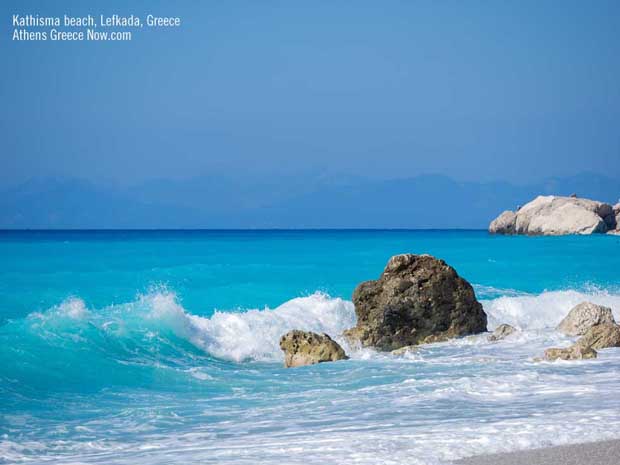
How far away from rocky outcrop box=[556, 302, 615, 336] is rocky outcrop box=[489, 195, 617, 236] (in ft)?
223

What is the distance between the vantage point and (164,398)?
434 inches

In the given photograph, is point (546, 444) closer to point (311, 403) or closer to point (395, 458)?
point (395, 458)

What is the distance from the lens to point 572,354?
1187 cm

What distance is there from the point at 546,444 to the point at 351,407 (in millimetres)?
2898

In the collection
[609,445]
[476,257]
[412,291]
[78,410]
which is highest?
[476,257]

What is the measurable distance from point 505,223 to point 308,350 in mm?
84019

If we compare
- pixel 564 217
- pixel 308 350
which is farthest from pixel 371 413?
pixel 564 217

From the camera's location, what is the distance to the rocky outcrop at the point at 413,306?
48.3 ft

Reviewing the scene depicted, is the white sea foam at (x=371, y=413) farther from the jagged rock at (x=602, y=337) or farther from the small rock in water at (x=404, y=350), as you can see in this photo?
the jagged rock at (x=602, y=337)

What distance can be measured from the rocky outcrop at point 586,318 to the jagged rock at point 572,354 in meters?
3.07

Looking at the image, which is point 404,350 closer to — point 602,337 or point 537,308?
point 602,337

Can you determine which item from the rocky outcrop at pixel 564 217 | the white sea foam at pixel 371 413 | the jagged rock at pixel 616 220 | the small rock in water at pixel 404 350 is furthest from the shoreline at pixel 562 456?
the jagged rock at pixel 616 220

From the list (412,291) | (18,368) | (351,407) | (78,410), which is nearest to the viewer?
(351,407)

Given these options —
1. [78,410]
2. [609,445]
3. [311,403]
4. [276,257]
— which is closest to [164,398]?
[78,410]
